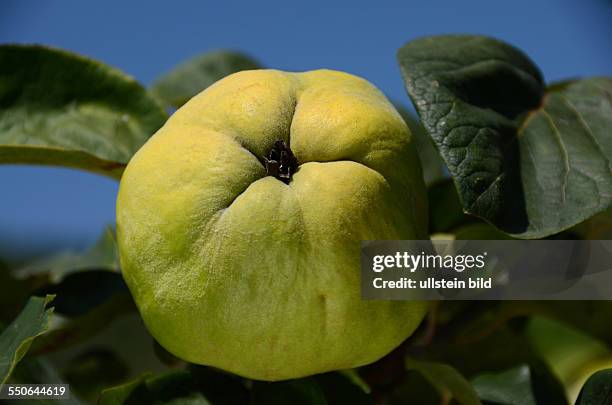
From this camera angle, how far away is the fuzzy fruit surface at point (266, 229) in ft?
1.94

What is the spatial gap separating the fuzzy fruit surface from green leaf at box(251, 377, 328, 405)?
0.06 m

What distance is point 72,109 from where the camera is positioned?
0.94 metres

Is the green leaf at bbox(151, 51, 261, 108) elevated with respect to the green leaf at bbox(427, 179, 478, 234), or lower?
elevated

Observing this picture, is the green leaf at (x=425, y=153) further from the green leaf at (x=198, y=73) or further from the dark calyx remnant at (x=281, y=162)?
the dark calyx remnant at (x=281, y=162)

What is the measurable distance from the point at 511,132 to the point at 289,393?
35 cm

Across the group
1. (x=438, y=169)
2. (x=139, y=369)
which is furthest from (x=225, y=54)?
(x=139, y=369)

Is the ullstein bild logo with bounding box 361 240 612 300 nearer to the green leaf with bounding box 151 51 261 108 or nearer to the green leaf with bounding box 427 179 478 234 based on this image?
the green leaf with bounding box 427 179 478 234

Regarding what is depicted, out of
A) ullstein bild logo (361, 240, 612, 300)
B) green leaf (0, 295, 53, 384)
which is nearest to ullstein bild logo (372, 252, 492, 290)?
ullstein bild logo (361, 240, 612, 300)

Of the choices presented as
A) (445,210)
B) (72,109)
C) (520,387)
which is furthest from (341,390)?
(72,109)

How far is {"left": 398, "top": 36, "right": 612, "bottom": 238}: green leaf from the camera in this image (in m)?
0.69

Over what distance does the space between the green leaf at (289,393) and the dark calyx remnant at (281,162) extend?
0.64 ft

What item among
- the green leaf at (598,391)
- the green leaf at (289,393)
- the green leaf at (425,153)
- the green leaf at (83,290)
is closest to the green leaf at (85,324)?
the green leaf at (83,290)

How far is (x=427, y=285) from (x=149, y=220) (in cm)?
25

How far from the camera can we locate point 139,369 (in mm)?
1307
